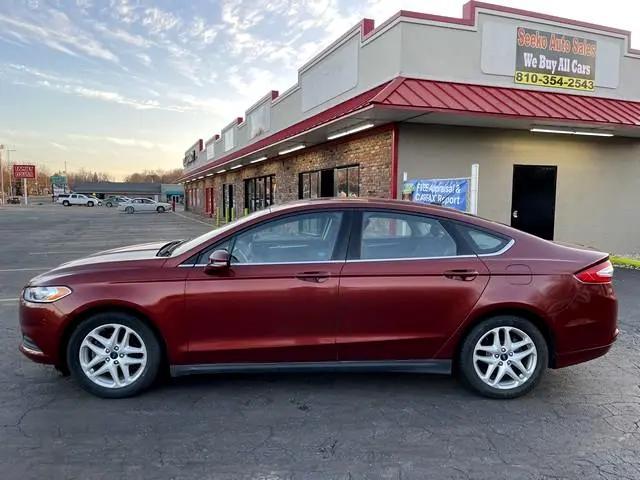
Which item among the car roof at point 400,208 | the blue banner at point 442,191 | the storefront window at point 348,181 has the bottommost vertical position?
the car roof at point 400,208

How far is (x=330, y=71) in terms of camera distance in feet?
42.4

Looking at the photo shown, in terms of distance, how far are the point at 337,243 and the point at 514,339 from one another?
5.48ft

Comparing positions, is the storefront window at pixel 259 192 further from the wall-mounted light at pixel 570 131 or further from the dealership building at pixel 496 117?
the wall-mounted light at pixel 570 131

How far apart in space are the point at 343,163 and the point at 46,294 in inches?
379

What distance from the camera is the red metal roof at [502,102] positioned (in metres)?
8.67

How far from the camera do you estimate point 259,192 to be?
2202cm

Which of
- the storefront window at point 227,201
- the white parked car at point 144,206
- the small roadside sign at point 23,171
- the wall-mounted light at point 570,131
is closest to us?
the wall-mounted light at point 570,131

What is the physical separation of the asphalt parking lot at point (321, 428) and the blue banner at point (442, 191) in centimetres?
355

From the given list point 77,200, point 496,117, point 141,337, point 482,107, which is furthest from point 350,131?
point 77,200

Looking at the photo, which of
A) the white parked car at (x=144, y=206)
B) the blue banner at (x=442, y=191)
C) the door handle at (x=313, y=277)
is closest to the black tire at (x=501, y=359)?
the door handle at (x=313, y=277)

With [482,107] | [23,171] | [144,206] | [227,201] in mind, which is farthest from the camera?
[23,171]

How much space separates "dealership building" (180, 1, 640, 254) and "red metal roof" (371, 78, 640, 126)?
0.13ft

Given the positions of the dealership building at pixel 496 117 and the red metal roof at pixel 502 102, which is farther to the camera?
the dealership building at pixel 496 117

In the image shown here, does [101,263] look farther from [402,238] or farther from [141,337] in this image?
[402,238]
